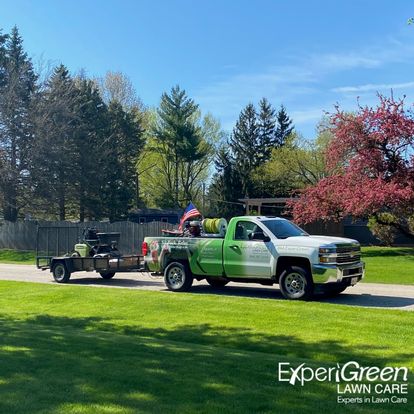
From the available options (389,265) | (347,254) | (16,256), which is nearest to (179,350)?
(347,254)

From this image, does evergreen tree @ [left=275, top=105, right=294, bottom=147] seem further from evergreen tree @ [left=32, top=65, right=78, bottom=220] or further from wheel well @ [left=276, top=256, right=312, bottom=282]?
wheel well @ [left=276, top=256, right=312, bottom=282]

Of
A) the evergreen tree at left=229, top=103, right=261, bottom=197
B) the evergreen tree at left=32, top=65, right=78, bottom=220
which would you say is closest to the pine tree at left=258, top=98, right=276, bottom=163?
the evergreen tree at left=229, top=103, right=261, bottom=197

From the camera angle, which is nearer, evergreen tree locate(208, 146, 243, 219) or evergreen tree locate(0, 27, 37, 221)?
evergreen tree locate(0, 27, 37, 221)

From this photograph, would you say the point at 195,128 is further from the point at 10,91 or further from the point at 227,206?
the point at 10,91

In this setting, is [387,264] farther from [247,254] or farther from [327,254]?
[327,254]

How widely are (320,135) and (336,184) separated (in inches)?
956

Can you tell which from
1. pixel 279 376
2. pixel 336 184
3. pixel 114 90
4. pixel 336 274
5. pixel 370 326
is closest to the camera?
pixel 279 376

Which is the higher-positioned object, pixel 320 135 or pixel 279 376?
pixel 320 135

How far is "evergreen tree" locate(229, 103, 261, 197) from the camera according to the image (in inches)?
2277

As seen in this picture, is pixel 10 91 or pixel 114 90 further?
pixel 114 90

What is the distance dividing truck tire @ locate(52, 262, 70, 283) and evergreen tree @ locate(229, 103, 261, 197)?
38490mm

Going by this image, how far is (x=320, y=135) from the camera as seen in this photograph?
51.3 m

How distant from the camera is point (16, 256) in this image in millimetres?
35844

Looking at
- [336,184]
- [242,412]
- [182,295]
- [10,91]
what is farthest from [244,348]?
[10,91]
